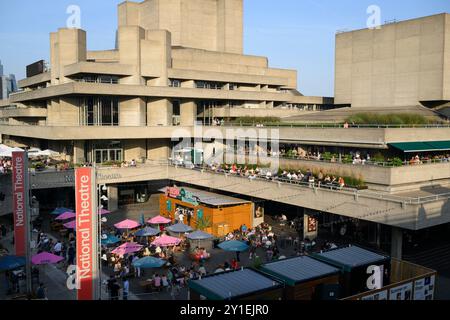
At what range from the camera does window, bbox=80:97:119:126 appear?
5388 centimetres

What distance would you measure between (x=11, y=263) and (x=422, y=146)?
29920 millimetres

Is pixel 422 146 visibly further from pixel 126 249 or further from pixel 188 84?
pixel 188 84

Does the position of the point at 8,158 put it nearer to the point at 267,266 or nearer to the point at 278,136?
the point at 278,136

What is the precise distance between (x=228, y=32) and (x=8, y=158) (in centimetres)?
3612

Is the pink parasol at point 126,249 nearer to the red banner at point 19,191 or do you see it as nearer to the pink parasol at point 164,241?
the pink parasol at point 164,241

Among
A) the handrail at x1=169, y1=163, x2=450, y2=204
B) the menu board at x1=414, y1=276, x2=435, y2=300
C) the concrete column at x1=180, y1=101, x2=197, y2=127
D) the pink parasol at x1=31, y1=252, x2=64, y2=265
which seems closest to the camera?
the menu board at x1=414, y1=276, x2=435, y2=300

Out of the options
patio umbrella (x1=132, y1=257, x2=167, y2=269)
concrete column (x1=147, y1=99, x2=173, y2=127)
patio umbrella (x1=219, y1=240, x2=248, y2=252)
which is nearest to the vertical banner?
patio umbrella (x1=132, y1=257, x2=167, y2=269)

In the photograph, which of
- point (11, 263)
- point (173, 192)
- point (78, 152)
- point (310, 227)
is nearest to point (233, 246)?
point (310, 227)

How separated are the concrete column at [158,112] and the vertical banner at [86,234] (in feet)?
128

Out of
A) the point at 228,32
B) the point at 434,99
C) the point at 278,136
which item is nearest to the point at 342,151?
the point at 278,136

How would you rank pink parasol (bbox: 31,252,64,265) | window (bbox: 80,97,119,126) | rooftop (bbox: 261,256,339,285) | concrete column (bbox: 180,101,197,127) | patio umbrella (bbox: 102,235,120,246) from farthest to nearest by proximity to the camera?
concrete column (bbox: 180,101,197,127), window (bbox: 80,97,119,126), patio umbrella (bbox: 102,235,120,246), pink parasol (bbox: 31,252,64,265), rooftop (bbox: 261,256,339,285)

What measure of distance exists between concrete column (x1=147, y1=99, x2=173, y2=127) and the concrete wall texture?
2452 cm

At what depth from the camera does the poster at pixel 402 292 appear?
17719 millimetres

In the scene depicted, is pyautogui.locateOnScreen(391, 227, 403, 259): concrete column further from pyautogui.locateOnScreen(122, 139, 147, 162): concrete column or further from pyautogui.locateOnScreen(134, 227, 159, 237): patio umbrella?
pyautogui.locateOnScreen(122, 139, 147, 162): concrete column
